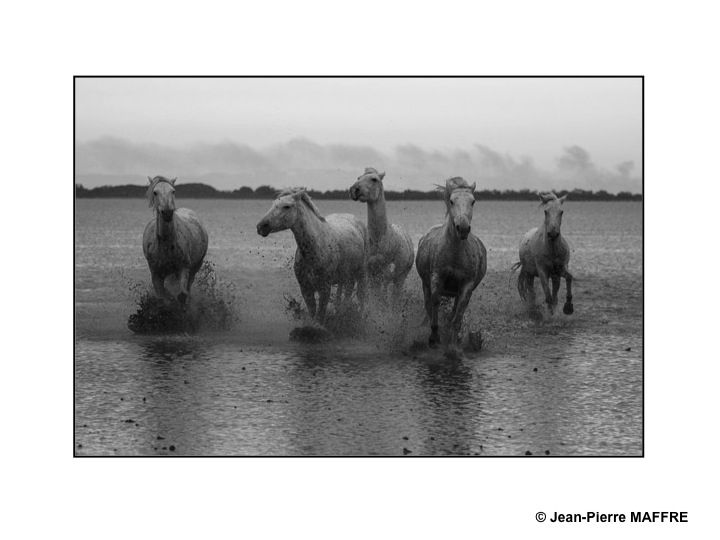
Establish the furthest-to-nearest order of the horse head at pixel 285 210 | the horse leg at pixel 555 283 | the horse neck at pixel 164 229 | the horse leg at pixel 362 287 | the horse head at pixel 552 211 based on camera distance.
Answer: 1. the horse leg at pixel 555 283
2. the horse leg at pixel 362 287
3. the horse head at pixel 552 211
4. the horse neck at pixel 164 229
5. the horse head at pixel 285 210

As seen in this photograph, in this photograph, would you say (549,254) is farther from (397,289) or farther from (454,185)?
(454,185)

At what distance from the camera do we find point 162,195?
14.1 meters

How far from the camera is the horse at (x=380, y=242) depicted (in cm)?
1487

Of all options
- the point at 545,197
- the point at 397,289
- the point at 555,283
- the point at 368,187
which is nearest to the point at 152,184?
the point at 368,187

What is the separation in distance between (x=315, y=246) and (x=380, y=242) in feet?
5.35

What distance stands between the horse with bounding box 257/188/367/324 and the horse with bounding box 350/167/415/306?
494 millimetres

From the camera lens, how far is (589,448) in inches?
376

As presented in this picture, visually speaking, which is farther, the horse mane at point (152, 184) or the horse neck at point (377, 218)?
the horse neck at point (377, 218)

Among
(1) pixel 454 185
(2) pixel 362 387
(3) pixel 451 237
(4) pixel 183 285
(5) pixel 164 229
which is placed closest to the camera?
(2) pixel 362 387

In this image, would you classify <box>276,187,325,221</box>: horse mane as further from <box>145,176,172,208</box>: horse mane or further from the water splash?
the water splash

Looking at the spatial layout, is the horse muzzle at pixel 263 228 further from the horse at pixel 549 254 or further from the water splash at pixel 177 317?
the horse at pixel 549 254

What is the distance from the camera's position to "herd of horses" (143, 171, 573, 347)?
1305cm

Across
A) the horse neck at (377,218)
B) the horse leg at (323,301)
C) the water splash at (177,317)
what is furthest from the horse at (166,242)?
the horse neck at (377,218)

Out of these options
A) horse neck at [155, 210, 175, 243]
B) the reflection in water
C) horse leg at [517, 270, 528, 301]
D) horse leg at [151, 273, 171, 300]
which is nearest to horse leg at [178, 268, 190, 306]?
horse leg at [151, 273, 171, 300]
